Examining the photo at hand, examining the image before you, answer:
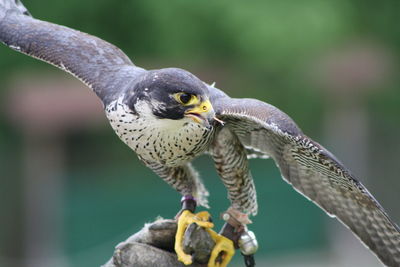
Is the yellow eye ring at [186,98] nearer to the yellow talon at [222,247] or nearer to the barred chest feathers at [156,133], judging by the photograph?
the barred chest feathers at [156,133]

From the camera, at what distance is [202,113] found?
183 inches

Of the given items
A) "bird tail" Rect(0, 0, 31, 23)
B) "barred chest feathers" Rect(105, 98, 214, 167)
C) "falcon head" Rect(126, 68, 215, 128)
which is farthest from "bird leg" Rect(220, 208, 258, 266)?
"bird tail" Rect(0, 0, 31, 23)

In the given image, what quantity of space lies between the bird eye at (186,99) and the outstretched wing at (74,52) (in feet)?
2.14

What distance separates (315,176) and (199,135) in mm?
827

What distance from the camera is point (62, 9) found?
13797 mm

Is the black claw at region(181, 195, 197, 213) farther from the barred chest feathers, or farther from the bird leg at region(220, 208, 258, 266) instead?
the barred chest feathers

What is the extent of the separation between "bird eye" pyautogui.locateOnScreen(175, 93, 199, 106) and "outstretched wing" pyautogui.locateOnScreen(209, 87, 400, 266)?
343 mm

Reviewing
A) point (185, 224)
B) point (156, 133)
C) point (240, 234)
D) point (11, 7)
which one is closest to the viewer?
point (156, 133)

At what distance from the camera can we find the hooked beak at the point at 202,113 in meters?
4.64

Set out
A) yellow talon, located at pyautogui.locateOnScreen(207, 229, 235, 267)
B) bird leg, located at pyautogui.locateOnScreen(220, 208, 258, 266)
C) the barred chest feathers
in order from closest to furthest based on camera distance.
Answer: the barred chest feathers → yellow talon, located at pyautogui.locateOnScreen(207, 229, 235, 267) → bird leg, located at pyautogui.locateOnScreen(220, 208, 258, 266)

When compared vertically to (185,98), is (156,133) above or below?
below

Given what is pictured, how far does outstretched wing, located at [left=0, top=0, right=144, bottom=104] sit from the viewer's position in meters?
5.39

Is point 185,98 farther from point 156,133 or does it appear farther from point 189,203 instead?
point 189,203

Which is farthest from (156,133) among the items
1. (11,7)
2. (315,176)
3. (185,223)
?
(11,7)
